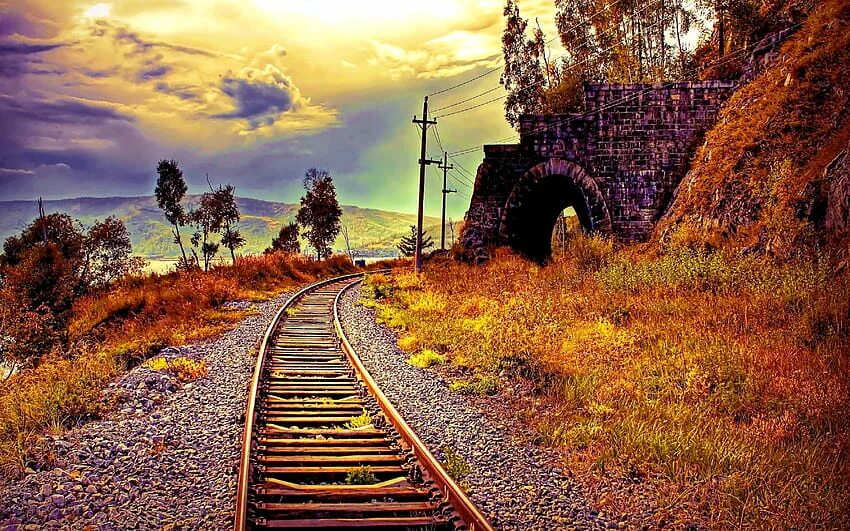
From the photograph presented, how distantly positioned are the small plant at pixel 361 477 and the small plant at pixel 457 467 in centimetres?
68

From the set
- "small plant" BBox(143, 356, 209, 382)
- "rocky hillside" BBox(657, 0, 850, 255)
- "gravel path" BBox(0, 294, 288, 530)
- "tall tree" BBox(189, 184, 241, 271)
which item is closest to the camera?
"gravel path" BBox(0, 294, 288, 530)

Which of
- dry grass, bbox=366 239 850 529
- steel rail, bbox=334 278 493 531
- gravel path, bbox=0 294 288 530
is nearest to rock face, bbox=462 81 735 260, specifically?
dry grass, bbox=366 239 850 529

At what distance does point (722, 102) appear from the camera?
2330cm

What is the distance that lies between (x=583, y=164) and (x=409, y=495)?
70.2 feet

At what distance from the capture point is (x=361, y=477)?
5.35m

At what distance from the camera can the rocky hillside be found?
43.4ft

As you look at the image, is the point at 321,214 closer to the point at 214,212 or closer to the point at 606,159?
the point at 214,212

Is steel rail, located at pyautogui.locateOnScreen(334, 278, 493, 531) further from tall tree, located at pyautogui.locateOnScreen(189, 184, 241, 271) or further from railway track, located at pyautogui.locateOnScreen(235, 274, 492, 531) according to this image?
tall tree, located at pyautogui.locateOnScreen(189, 184, 241, 271)

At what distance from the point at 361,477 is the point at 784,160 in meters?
15.2

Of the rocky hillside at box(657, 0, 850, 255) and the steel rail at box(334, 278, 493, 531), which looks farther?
the rocky hillside at box(657, 0, 850, 255)

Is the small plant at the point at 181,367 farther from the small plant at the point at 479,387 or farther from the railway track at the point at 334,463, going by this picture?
the small plant at the point at 479,387

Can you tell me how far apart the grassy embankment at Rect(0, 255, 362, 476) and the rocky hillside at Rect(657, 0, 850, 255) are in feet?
40.5

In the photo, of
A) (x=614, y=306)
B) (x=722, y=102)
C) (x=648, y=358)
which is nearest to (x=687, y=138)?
(x=722, y=102)

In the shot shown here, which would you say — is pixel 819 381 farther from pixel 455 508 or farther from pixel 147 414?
pixel 147 414
